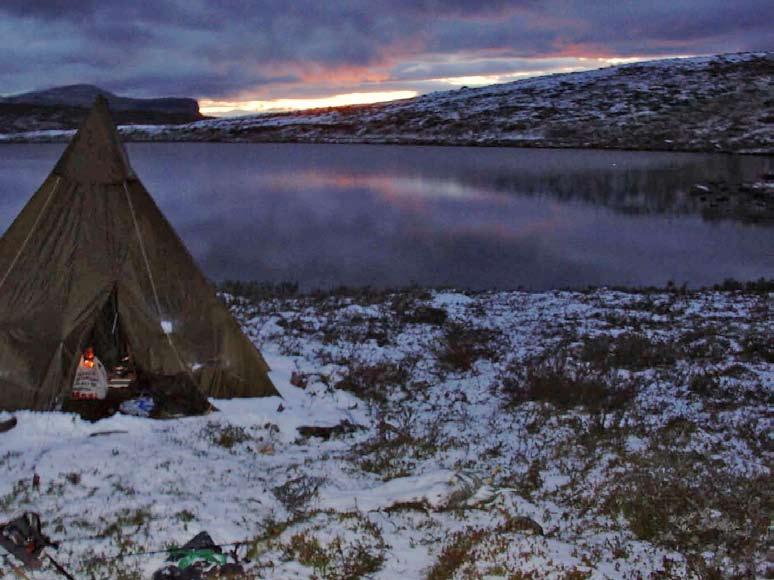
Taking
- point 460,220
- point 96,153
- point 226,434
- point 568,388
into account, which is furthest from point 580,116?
point 226,434

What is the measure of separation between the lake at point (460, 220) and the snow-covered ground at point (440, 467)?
13.7 meters

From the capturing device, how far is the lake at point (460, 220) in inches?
1134

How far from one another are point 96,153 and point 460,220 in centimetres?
3586

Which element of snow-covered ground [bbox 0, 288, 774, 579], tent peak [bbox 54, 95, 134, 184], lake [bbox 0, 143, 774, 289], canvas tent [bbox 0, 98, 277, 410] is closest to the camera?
snow-covered ground [bbox 0, 288, 774, 579]

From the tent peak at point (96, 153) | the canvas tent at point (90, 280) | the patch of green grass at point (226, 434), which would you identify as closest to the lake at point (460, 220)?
the canvas tent at point (90, 280)

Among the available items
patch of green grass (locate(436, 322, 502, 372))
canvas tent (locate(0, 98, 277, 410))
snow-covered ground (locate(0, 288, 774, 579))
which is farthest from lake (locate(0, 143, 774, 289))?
canvas tent (locate(0, 98, 277, 410))

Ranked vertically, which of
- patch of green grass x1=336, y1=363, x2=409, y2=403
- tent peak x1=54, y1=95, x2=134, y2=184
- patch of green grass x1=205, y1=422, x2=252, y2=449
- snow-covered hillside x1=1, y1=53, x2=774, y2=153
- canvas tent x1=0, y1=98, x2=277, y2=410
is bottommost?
patch of green grass x1=336, y1=363, x2=409, y2=403

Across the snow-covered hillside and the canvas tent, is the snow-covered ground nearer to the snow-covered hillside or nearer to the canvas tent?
the canvas tent

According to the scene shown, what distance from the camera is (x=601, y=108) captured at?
385 ft

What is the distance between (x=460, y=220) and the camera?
43.5 meters

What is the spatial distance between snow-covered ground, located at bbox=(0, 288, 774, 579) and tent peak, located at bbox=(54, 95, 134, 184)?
324cm

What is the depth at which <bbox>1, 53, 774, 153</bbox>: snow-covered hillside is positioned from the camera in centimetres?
9931

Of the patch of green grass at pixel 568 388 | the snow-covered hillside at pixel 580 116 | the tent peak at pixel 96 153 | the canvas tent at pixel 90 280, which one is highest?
the snow-covered hillside at pixel 580 116

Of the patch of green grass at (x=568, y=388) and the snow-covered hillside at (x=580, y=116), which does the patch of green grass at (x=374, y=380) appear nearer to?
the patch of green grass at (x=568, y=388)
